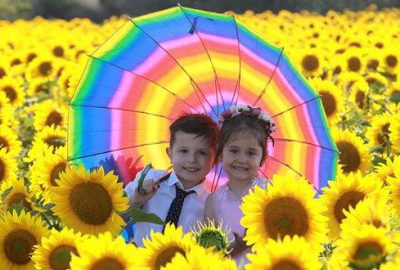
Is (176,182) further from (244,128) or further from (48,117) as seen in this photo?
(48,117)

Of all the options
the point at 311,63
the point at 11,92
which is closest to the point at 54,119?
the point at 11,92

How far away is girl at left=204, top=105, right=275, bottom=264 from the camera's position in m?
4.30

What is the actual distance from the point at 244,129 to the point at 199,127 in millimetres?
217

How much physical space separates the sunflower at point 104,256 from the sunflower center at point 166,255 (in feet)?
0.41

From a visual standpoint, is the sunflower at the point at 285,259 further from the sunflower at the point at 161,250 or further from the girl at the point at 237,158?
the girl at the point at 237,158

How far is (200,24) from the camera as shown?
4645 mm

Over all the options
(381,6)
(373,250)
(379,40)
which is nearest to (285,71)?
(373,250)

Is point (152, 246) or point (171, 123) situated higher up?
point (171, 123)

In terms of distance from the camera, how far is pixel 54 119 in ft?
23.7

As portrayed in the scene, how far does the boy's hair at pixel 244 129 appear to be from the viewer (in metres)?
4.33

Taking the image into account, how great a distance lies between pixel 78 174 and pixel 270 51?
4.95 feet

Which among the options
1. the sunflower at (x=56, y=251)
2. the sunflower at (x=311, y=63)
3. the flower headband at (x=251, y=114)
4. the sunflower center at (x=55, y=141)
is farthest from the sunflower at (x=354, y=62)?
the sunflower at (x=56, y=251)

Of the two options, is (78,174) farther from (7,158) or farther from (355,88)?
(355,88)

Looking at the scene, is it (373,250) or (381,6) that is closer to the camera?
(373,250)
